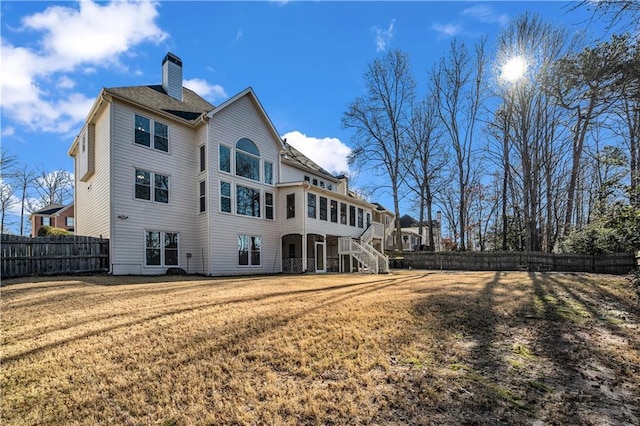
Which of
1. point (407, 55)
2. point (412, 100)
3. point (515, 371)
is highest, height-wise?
point (407, 55)

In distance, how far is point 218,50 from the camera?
13.1 meters

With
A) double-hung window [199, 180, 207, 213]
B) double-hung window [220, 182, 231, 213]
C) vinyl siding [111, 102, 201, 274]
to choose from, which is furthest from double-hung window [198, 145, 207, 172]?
double-hung window [220, 182, 231, 213]

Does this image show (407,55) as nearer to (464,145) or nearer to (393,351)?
(464,145)

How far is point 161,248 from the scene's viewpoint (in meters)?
14.3

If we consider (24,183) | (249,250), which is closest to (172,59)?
(249,250)

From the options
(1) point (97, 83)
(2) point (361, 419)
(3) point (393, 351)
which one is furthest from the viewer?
(1) point (97, 83)

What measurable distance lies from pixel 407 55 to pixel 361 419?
2919cm

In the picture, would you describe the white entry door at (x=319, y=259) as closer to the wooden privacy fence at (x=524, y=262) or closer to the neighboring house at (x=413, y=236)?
the wooden privacy fence at (x=524, y=262)

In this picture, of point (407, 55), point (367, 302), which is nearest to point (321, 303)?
point (367, 302)

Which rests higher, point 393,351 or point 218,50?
point 218,50

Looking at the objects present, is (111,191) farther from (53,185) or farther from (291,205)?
(53,185)

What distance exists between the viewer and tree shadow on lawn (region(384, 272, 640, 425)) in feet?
9.01

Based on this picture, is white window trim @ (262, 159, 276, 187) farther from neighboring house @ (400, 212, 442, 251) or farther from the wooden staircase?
neighboring house @ (400, 212, 442, 251)

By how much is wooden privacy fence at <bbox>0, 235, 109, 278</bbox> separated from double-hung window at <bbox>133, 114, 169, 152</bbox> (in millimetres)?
4593
